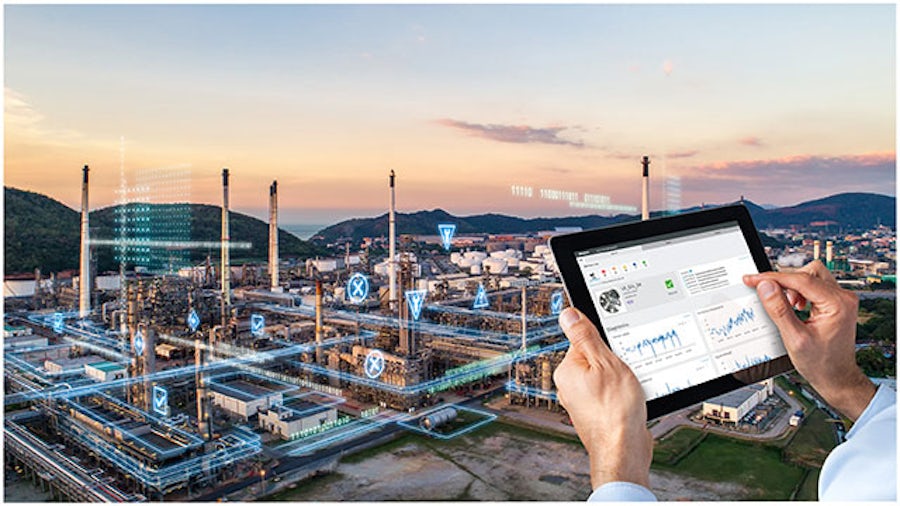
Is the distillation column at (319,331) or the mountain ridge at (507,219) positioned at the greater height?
the mountain ridge at (507,219)

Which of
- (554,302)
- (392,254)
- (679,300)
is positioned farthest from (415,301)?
(679,300)

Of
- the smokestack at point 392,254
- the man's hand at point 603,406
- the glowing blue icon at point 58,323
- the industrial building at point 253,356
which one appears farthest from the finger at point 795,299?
the glowing blue icon at point 58,323

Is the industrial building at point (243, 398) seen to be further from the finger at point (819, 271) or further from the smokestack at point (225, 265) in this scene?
the finger at point (819, 271)

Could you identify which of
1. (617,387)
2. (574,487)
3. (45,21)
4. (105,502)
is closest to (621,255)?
(617,387)

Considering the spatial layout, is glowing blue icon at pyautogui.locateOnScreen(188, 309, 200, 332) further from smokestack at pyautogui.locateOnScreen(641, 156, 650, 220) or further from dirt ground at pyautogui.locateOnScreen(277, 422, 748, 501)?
smokestack at pyautogui.locateOnScreen(641, 156, 650, 220)

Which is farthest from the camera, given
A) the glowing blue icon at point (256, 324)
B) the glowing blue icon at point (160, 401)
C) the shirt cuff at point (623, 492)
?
the glowing blue icon at point (256, 324)

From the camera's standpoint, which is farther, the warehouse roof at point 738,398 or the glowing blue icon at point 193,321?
the glowing blue icon at point 193,321

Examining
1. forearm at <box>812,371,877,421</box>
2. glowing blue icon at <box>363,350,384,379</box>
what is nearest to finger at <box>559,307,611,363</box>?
forearm at <box>812,371,877,421</box>
